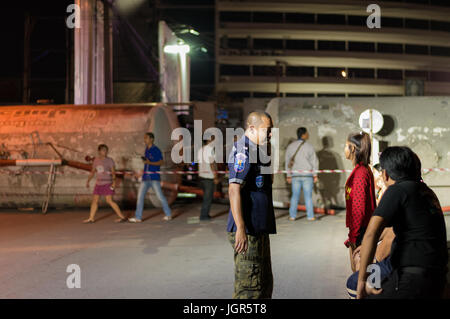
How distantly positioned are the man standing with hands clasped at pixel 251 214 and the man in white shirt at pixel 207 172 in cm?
616

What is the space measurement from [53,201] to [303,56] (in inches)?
2085

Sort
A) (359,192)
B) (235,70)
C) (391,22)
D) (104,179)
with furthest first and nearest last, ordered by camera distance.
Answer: (391,22), (235,70), (104,179), (359,192)

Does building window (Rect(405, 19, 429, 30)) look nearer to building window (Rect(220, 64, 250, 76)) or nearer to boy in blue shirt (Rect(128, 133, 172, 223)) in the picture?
building window (Rect(220, 64, 250, 76))

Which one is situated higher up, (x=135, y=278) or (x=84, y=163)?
(x=84, y=163)

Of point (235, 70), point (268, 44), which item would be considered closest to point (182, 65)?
point (235, 70)

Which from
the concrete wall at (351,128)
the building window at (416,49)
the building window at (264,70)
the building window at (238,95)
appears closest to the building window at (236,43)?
the building window at (264,70)

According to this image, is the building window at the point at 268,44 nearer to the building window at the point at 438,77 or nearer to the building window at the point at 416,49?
the building window at the point at 416,49

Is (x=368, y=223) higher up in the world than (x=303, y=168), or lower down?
lower down

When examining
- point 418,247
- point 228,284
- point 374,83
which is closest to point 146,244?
point 228,284

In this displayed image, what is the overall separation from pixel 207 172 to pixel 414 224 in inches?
295

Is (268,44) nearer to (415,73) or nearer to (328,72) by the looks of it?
(328,72)

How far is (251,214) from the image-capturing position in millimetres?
3785

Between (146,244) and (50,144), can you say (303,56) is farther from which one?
(146,244)

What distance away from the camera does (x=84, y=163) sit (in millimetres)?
12188
